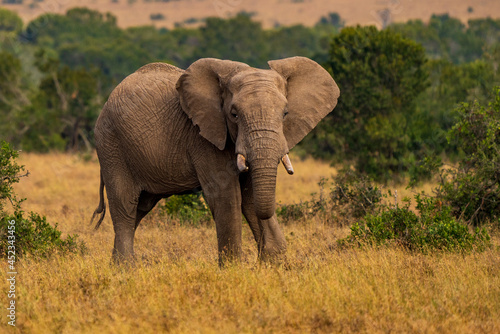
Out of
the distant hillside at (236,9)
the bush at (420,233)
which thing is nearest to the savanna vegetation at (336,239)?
the bush at (420,233)

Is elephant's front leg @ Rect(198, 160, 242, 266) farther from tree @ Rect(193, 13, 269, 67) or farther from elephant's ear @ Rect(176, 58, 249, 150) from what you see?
tree @ Rect(193, 13, 269, 67)

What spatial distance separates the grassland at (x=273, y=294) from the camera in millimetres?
5488

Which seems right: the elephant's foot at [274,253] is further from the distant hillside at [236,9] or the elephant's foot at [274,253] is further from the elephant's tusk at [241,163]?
the distant hillside at [236,9]

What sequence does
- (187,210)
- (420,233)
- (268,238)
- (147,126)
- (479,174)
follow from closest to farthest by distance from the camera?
(268,238) < (147,126) < (420,233) < (479,174) < (187,210)

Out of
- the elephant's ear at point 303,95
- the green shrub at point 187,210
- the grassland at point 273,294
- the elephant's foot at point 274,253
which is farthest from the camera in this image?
the green shrub at point 187,210

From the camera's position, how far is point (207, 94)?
7055 millimetres

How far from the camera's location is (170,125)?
7.51 metres

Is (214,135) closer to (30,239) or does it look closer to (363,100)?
(30,239)

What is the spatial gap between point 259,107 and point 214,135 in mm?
712

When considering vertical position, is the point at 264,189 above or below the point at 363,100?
above

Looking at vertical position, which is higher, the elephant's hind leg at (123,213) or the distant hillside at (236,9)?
the elephant's hind leg at (123,213)

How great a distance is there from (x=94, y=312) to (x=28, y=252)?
2746 mm

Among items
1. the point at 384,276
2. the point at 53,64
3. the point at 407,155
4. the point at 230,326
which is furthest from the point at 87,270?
the point at 53,64

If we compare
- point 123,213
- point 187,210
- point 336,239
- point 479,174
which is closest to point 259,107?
point 123,213
